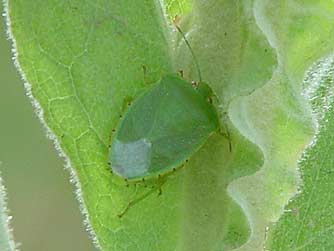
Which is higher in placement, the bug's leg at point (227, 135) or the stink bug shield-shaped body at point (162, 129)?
the bug's leg at point (227, 135)

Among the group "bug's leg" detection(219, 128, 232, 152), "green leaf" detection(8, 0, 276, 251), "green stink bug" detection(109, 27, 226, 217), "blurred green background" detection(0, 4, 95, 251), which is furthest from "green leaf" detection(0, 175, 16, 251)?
"blurred green background" detection(0, 4, 95, 251)

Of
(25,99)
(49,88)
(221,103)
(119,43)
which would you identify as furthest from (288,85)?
(25,99)

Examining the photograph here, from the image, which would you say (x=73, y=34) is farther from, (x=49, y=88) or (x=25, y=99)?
(x=25, y=99)

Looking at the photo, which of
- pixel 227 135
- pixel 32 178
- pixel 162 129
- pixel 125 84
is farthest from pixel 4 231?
pixel 32 178

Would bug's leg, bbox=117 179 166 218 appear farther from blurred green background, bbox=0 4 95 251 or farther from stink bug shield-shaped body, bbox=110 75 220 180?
blurred green background, bbox=0 4 95 251

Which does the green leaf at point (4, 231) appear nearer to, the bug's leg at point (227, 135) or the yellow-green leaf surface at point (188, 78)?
the yellow-green leaf surface at point (188, 78)

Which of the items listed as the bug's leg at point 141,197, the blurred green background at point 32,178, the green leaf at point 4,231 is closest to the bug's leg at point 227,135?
the bug's leg at point 141,197

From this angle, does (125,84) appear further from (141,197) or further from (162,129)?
(162,129)
